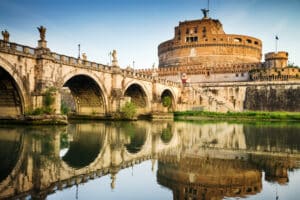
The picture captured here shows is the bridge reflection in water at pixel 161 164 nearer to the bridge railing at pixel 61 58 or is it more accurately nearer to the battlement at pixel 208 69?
the bridge railing at pixel 61 58

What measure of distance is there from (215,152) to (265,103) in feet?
161

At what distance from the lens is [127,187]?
9547 mm

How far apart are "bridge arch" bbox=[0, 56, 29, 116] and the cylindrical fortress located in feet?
192

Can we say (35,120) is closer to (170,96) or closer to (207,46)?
(170,96)

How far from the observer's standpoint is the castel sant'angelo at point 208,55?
72875 mm

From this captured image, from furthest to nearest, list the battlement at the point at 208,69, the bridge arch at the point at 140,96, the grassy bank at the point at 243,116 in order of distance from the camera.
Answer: the battlement at the point at 208,69, the bridge arch at the point at 140,96, the grassy bank at the point at 243,116

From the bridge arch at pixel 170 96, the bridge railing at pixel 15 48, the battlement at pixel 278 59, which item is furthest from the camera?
the battlement at pixel 278 59

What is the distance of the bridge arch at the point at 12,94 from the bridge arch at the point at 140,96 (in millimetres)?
23761

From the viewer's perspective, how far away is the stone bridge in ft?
90.4

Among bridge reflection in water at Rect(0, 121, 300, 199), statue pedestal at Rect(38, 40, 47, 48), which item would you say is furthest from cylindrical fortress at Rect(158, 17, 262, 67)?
bridge reflection in water at Rect(0, 121, 300, 199)

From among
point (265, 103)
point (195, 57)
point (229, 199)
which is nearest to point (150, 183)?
point (229, 199)

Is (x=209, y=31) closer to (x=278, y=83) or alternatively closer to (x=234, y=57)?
(x=234, y=57)

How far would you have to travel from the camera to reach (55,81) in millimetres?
31797

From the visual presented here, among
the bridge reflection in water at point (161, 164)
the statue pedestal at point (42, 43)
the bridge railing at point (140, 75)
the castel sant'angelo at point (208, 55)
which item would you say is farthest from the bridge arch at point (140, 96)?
the bridge reflection in water at point (161, 164)
